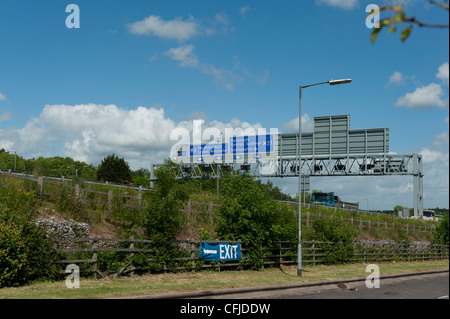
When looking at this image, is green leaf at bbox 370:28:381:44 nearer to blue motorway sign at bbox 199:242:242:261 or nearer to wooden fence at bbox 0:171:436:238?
blue motorway sign at bbox 199:242:242:261

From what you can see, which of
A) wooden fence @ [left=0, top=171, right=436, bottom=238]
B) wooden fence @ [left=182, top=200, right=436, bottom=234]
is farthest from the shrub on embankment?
wooden fence @ [left=182, top=200, right=436, bottom=234]

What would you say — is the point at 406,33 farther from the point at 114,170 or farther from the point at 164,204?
the point at 114,170

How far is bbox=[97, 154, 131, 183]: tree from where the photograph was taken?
294ft

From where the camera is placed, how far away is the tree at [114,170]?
3527 inches

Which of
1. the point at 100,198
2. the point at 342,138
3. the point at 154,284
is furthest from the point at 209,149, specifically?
the point at 154,284

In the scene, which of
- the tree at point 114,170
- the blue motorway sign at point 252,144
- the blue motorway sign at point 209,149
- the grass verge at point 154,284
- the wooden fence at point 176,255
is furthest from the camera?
the tree at point 114,170

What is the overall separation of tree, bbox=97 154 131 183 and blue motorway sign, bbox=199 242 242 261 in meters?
68.3

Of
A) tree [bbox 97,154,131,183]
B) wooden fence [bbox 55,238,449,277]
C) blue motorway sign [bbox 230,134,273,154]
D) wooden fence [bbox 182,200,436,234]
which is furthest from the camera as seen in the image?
tree [bbox 97,154,131,183]

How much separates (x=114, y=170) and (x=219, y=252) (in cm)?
7128

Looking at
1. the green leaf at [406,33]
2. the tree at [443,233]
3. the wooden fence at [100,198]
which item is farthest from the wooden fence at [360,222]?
the green leaf at [406,33]

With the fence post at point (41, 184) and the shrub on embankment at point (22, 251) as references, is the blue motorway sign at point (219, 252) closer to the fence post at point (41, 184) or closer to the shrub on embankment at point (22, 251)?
the shrub on embankment at point (22, 251)

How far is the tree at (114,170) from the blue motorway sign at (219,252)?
6827 cm

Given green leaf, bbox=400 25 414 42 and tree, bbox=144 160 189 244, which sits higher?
green leaf, bbox=400 25 414 42
